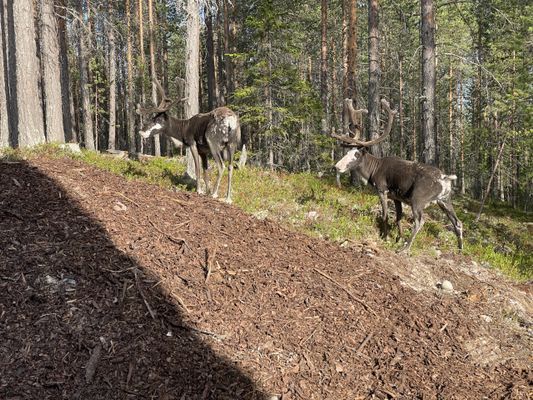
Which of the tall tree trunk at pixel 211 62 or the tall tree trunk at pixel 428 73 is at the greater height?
the tall tree trunk at pixel 211 62

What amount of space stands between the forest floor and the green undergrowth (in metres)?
1.80

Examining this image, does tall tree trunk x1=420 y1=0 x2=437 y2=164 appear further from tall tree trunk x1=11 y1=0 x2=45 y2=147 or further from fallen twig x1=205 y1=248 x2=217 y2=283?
tall tree trunk x1=11 y1=0 x2=45 y2=147

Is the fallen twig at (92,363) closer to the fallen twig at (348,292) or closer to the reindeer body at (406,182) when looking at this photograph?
the fallen twig at (348,292)

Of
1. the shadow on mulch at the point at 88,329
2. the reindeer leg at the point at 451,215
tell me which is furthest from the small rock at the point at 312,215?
the shadow on mulch at the point at 88,329

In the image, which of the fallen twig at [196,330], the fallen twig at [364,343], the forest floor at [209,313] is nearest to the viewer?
the forest floor at [209,313]

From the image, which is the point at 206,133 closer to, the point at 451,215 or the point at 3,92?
the point at 451,215

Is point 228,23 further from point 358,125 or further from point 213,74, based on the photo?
point 358,125

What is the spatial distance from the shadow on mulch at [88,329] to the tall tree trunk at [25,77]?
22.9ft

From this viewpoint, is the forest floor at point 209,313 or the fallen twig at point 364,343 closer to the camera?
the forest floor at point 209,313

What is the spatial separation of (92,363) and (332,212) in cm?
772

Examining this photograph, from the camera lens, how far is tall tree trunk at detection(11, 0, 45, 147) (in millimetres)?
11670

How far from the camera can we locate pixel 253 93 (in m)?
18.2

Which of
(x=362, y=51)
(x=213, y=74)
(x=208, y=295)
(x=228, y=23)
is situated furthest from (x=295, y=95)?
(x=362, y=51)

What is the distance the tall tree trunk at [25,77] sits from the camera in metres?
11.7
